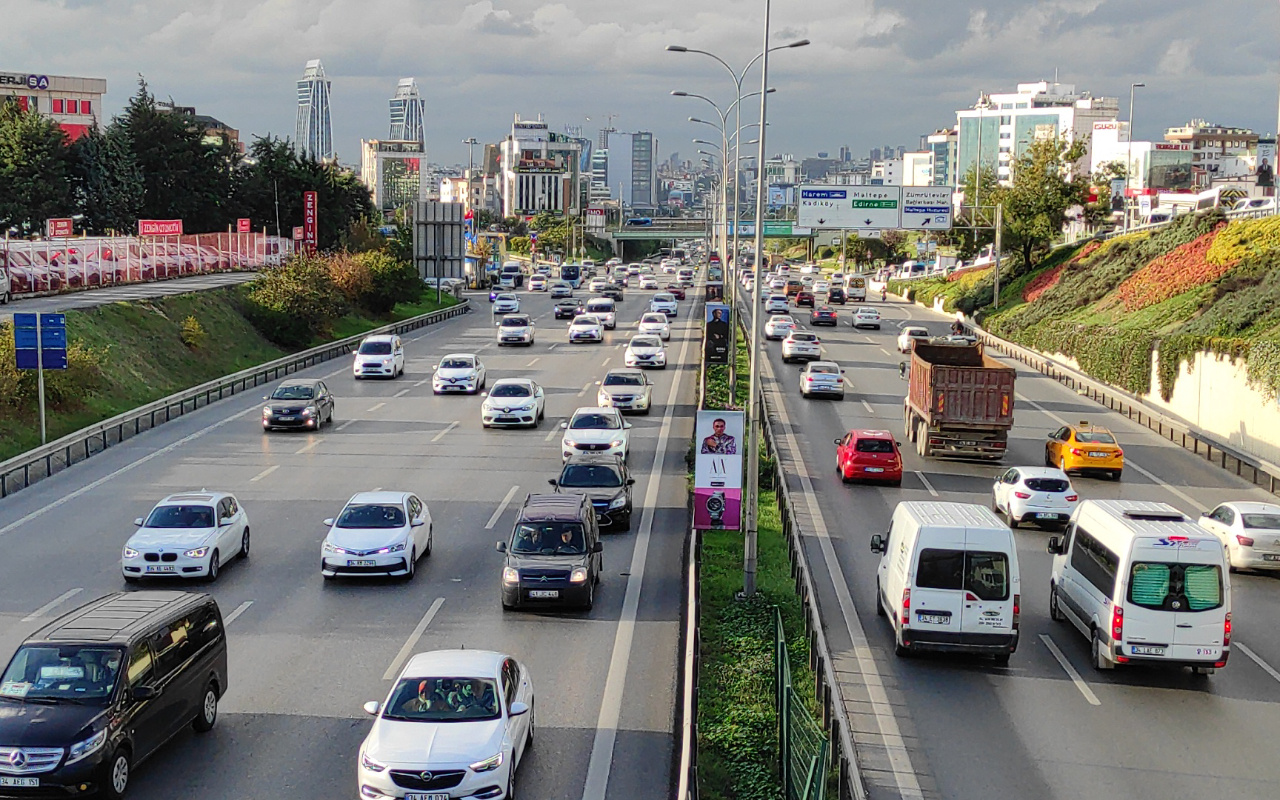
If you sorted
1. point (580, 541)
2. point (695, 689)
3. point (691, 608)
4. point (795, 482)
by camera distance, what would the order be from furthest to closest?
point (795, 482) < point (580, 541) < point (691, 608) < point (695, 689)

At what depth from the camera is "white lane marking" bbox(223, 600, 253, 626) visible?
19.8 m

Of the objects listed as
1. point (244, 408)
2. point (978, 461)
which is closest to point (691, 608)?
point (978, 461)

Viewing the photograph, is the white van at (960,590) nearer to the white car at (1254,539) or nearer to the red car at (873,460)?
the white car at (1254,539)

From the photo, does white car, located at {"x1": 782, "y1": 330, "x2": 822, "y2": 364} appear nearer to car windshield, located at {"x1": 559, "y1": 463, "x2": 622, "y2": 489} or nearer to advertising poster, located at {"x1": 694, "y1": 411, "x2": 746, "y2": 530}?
car windshield, located at {"x1": 559, "y1": 463, "x2": 622, "y2": 489}

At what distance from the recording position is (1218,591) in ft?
58.4

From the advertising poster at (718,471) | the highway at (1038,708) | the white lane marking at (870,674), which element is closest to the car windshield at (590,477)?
the advertising poster at (718,471)

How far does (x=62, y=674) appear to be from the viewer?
13148 mm

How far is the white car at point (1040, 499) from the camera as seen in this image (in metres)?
27.6

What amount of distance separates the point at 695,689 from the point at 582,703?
91.7 inches

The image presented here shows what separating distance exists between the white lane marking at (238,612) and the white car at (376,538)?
5.11 ft

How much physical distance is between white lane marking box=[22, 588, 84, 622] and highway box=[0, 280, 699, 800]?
0.04 metres

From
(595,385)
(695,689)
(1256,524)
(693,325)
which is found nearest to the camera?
(695,689)

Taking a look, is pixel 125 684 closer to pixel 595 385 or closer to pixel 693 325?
pixel 595 385

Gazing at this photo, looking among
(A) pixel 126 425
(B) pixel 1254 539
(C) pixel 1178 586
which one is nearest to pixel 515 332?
(A) pixel 126 425
